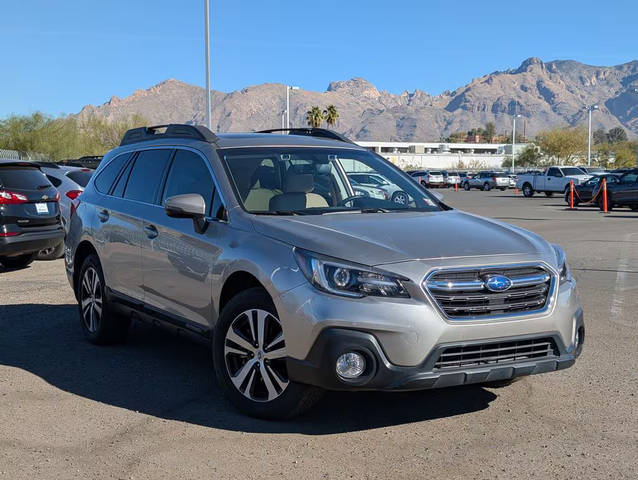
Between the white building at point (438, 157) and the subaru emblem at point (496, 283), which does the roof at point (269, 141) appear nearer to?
the subaru emblem at point (496, 283)

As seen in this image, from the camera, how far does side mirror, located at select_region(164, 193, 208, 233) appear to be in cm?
540

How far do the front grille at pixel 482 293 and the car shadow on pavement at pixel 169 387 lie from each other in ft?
3.06

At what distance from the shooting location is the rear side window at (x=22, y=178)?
11.8 meters

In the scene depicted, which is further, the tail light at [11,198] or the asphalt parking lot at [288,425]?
the tail light at [11,198]

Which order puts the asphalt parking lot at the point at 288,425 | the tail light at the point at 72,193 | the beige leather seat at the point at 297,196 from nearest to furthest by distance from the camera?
the asphalt parking lot at the point at 288,425, the beige leather seat at the point at 297,196, the tail light at the point at 72,193

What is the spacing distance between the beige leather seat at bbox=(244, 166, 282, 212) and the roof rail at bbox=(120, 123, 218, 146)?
50 centimetres

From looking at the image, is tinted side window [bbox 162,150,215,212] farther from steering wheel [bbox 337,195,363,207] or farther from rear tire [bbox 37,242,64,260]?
rear tire [bbox 37,242,64,260]

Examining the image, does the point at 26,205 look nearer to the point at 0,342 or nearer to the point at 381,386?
the point at 0,342

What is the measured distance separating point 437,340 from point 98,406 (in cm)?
240

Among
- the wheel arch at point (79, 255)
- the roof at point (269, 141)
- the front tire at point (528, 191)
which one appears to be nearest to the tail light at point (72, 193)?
the wheel arch at point (79, 255)

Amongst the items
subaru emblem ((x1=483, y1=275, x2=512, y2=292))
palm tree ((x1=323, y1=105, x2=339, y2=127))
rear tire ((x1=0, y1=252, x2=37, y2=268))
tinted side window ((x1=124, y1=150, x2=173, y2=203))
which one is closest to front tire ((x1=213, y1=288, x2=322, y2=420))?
subaru emblem ((x1=483, y1=275, x2=512, y2=292))

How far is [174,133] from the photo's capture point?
21.3 ft

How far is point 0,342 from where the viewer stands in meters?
7.34

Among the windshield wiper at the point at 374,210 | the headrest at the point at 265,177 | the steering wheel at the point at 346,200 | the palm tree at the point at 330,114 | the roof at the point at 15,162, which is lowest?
the windshield wiper at the point at 374,210
